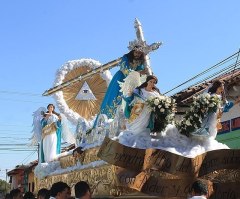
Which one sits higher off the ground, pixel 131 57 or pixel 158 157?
pixel 131 57

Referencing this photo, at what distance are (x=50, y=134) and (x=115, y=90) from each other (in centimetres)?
215

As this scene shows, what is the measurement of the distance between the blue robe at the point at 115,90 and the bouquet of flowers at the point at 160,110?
130cm

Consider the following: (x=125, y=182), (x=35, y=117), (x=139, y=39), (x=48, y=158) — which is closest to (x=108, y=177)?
(x=125, y=182)

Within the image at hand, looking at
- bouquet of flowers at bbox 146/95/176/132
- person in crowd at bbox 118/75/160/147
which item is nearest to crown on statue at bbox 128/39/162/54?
person in crowd at bbox 118/75/160/147

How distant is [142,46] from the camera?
23.4 ft

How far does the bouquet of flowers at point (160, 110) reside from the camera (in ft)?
20.0

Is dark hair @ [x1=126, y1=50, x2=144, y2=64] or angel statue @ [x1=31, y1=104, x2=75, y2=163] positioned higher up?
dark hair @ [x1=126, y1=50, x2=144, y2=64]

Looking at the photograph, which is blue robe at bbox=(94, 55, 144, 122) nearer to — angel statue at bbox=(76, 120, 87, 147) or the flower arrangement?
angel statue at bbox=(76, 120, 87, 147)

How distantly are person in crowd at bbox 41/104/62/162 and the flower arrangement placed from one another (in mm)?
3534

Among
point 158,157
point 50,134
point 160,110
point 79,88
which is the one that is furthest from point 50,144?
point 158,157

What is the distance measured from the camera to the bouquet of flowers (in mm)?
6086

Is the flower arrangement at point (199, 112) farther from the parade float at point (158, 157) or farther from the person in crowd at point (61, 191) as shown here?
the person in crowd at point (61, 191)

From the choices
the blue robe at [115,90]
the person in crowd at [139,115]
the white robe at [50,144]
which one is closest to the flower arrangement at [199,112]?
the person in crowd at [139,115]

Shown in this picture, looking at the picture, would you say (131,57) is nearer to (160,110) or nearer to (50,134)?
(160,110)
